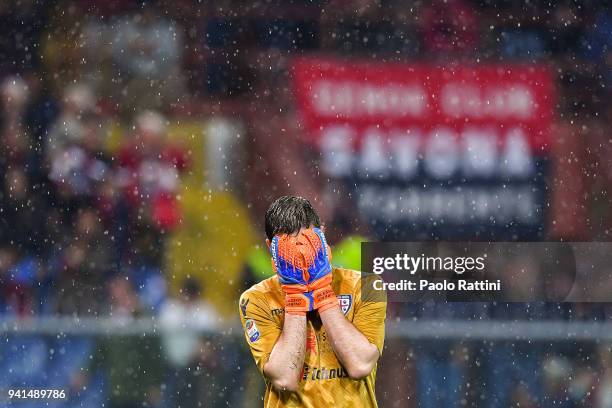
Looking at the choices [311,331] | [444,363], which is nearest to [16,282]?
[444,363]

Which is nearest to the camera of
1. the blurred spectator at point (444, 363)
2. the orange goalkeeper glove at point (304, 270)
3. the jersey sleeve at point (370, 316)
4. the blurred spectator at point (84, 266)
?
the orange goalkeeper glove at point (304, 270)

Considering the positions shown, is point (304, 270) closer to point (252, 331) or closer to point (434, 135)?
point (252, 331)

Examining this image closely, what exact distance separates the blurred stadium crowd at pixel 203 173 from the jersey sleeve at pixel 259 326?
132cm

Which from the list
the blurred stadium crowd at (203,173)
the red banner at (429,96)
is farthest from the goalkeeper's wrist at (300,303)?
the red banner at (429,96)

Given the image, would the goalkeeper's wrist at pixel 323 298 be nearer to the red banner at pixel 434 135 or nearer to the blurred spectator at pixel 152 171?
the red banner at pixel 434 135

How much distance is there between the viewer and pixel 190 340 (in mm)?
3889

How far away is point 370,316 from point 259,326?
278 millimetres

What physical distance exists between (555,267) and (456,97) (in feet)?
2.48

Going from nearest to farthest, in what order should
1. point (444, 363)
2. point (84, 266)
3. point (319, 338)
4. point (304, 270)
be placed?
point (304, 270)
point (319, 338)
point (444, 363)
point (84, 266)

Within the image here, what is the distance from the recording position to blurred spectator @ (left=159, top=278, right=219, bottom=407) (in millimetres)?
3881

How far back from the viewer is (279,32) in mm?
3914

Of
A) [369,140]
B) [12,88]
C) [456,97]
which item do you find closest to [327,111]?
[369,140]

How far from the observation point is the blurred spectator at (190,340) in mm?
3881

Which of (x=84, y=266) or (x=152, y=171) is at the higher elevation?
(x=152, y=171)
